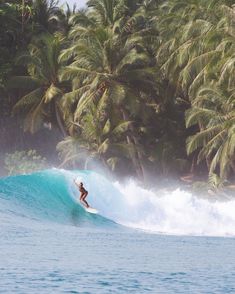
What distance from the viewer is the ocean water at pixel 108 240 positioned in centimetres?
Answer: 1213

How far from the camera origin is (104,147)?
39.4 metres

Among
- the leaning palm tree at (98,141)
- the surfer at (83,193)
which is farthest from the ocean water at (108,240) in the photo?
the leaning palm tree at (98,141)

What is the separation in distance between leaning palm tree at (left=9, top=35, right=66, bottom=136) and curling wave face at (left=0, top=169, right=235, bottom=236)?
15935 millimetres

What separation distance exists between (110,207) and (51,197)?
1.85m

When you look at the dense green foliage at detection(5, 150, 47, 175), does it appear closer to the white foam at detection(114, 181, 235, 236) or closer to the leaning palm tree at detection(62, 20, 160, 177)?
the leaning palm tree at detection(62, 20, 160, 177)

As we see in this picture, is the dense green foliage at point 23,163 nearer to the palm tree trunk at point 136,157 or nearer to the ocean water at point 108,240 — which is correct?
the palm tree trunk at point 136,157

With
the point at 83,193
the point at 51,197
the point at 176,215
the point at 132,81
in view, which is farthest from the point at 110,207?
the point at 132,81

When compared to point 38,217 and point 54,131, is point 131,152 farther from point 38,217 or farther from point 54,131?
point 38,217

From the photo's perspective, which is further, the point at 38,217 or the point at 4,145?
the point at 4,145

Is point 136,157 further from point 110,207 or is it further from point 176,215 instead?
point 176,215

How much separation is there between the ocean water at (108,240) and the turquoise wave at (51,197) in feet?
0.10

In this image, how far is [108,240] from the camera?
59.2ft

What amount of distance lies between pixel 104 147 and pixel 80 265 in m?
25.9

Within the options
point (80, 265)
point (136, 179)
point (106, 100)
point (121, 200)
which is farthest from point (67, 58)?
point (80, 265)
